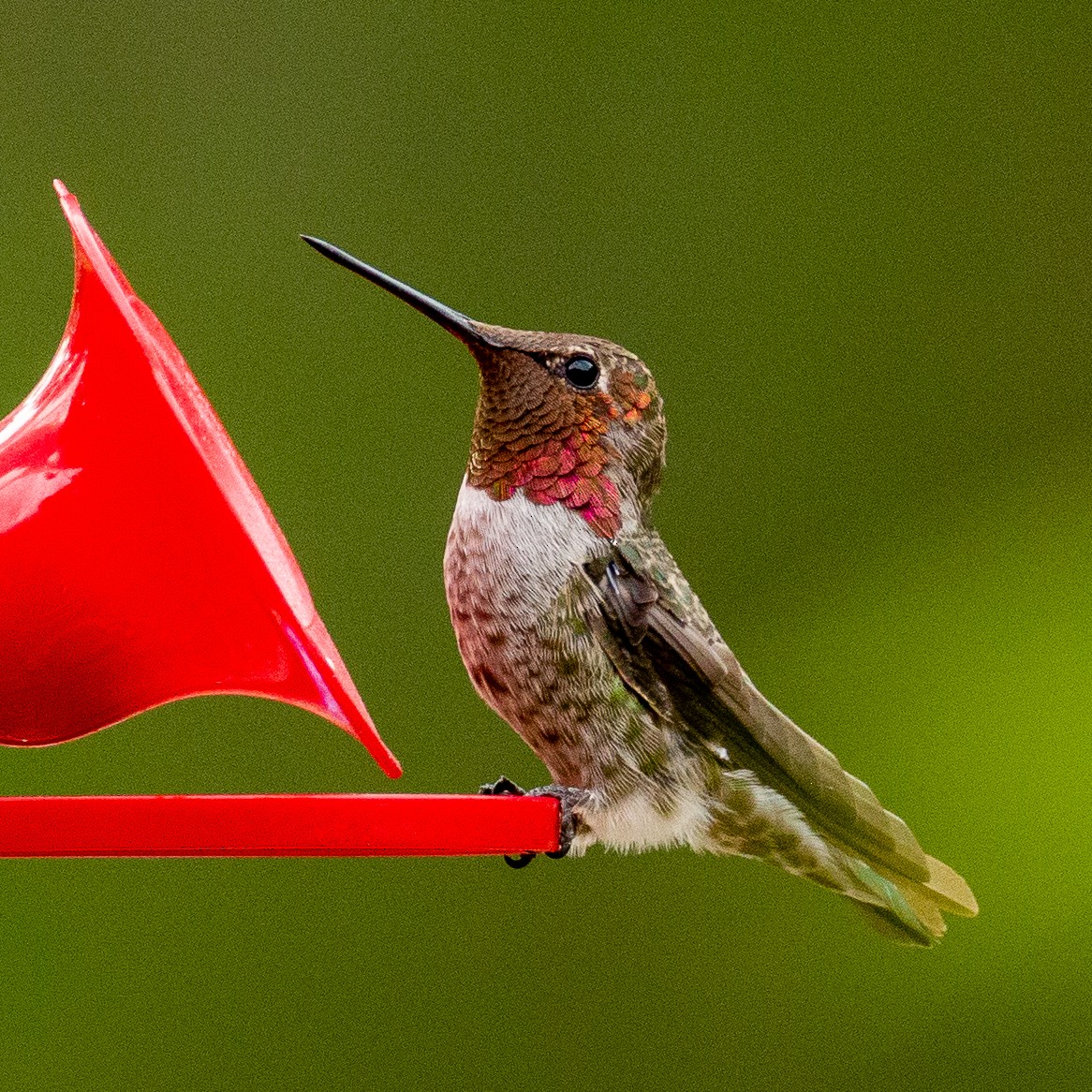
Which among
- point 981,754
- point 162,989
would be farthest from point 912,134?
point 162,989

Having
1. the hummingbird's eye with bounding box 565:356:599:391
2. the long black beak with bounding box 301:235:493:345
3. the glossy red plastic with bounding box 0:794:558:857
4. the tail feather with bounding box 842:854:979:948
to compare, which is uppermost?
the long black beak with bounding box 301:235:493:345

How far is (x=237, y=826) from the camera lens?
87 cm

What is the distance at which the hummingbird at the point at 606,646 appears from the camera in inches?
60.6

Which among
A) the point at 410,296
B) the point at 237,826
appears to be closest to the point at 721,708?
the point at 410,296

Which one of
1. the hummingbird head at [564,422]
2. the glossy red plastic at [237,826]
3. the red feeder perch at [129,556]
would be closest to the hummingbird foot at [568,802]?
the hummingbird head at [564,422]

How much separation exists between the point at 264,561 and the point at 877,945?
209cm

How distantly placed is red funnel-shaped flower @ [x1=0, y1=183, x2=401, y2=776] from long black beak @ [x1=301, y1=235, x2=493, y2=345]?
7.3 inches

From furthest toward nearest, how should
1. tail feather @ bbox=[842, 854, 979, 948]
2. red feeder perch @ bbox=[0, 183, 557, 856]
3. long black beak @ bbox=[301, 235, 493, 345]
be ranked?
1. tail feather @ bbox=[842, 854, 979, 948]
2. long black beak @ bbox=[301, 235, 493, 345]
3. red feeder perch @ bbox=[0, 183, 557, 856]

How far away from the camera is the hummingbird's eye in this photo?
156cm

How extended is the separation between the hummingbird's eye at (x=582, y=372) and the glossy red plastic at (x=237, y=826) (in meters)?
0.69

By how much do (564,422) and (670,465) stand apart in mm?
1348

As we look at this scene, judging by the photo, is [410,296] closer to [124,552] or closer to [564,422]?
[564,422]

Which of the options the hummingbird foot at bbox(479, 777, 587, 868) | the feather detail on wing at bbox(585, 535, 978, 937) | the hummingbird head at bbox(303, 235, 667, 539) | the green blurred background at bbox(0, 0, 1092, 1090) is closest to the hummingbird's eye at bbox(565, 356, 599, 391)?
the hummingbird head at bbox(303, 235, 667, 539)

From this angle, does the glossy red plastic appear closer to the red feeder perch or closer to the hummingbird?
the red feeder perch
